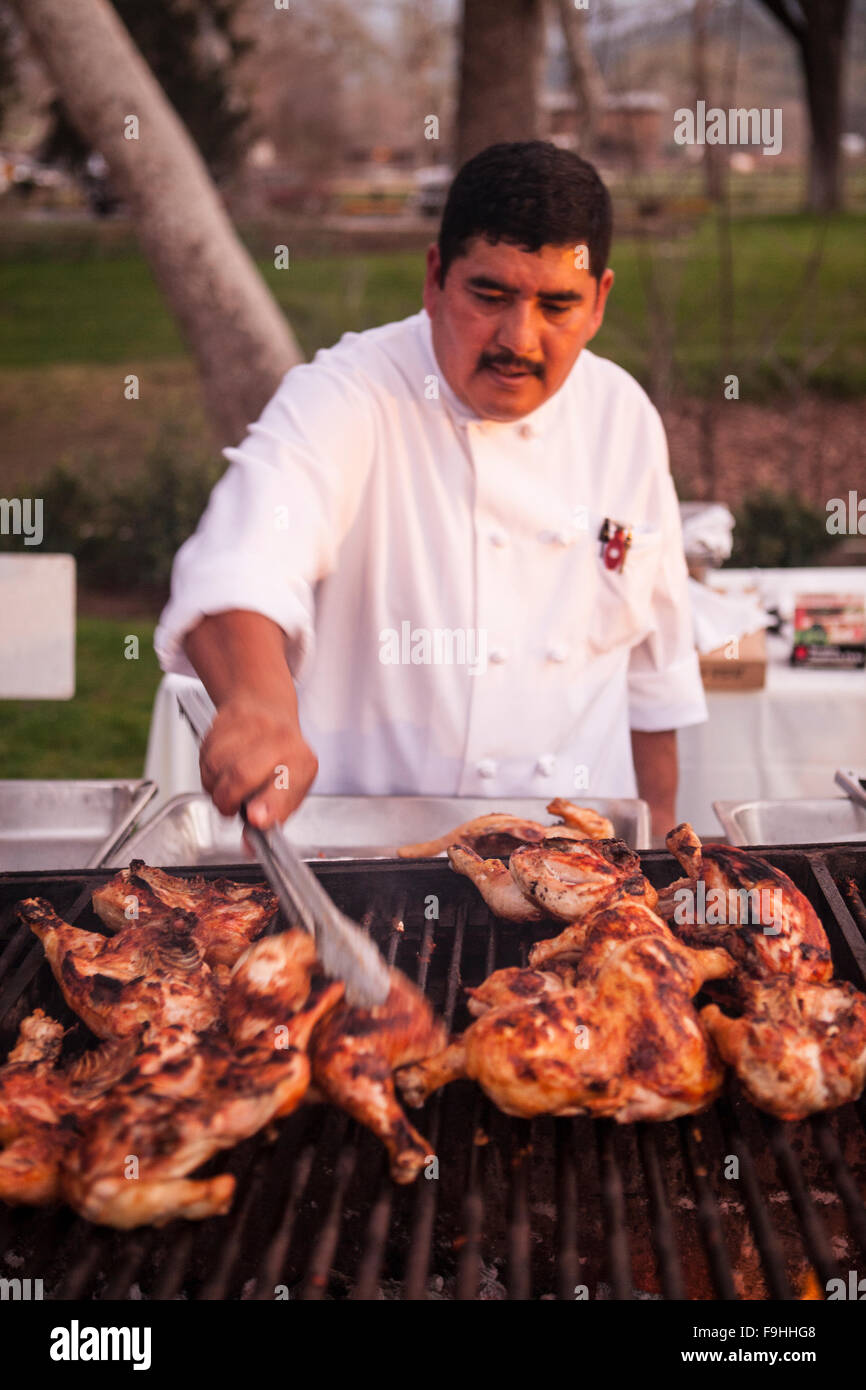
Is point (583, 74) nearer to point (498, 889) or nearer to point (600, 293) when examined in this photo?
point (600, 293)

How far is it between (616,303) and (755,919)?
16456 millimetres

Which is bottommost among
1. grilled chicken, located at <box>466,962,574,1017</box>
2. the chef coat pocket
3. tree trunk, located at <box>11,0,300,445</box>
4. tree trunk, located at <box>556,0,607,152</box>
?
grilled chicken, located at <box>466,962,574,1017</box>

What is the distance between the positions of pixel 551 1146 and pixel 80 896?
864mm

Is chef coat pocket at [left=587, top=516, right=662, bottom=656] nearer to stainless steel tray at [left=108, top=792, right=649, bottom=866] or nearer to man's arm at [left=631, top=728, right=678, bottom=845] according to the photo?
man's arm at [left=631, top=728, right=678, bottom=845]

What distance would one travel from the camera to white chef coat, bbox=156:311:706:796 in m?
2.81

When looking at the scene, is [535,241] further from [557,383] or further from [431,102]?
[431,102]

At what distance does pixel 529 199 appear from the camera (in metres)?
2.36

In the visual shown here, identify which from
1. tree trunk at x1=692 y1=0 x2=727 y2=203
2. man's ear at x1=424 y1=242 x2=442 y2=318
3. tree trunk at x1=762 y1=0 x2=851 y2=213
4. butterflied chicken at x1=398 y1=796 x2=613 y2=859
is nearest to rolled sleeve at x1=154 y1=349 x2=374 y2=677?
man's ear at x1=424 y1=242 x2=442 y2=318

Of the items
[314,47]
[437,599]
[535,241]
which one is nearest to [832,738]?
[437,599]

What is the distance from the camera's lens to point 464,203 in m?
2.44

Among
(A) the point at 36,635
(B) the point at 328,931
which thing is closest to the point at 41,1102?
(B) the point at 328,931

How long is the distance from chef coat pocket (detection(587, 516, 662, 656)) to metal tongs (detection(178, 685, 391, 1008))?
1486 millimetres

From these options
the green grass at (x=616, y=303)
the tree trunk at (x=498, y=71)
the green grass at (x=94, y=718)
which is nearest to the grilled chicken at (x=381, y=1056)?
the green grass at (x=94, y=718)
